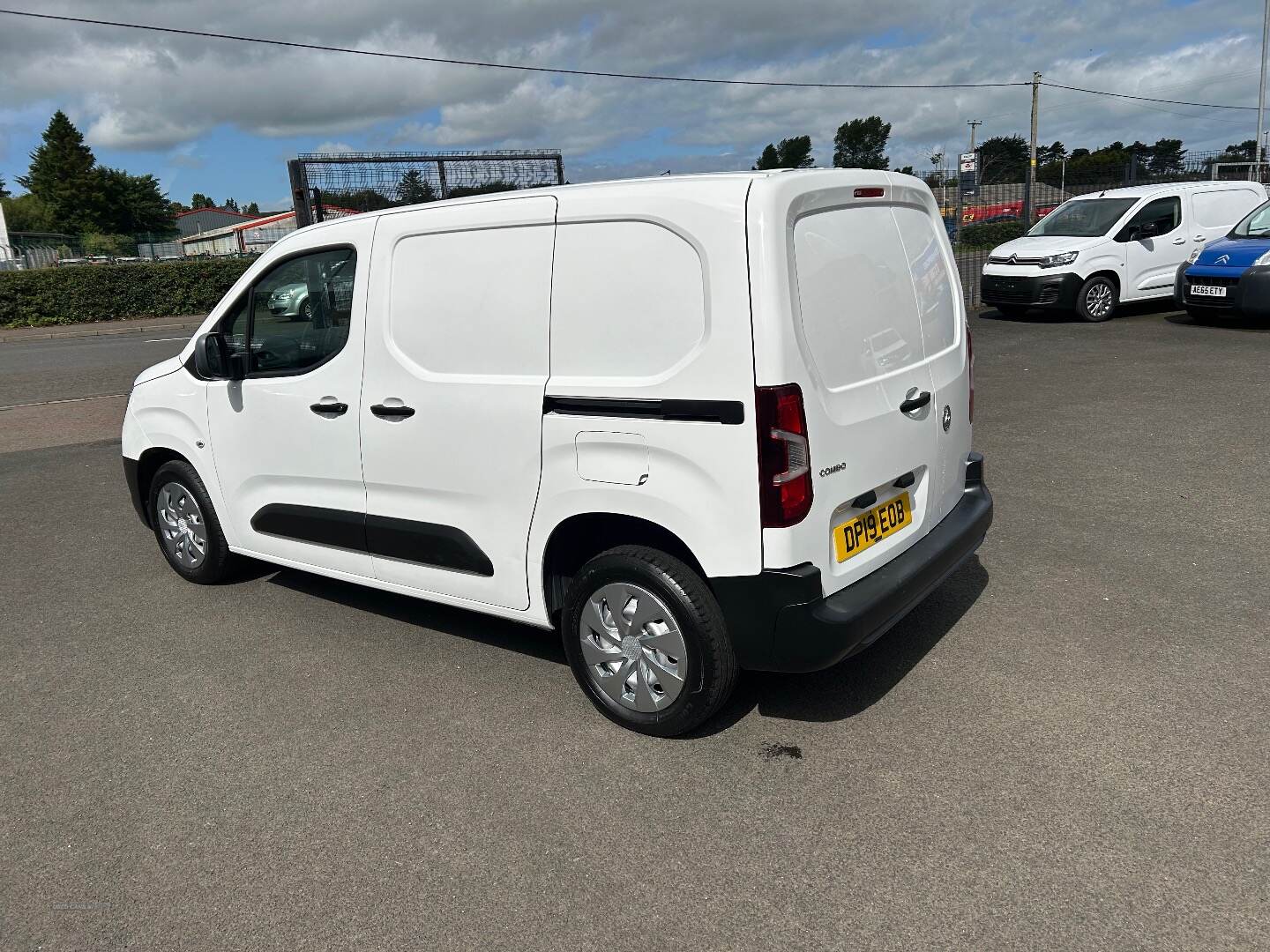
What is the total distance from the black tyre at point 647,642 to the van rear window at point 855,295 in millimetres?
834

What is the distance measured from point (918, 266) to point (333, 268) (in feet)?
7.84

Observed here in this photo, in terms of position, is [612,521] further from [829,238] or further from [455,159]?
[455,159]

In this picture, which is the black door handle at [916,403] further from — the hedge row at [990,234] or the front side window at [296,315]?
the hedge row at [990,234]

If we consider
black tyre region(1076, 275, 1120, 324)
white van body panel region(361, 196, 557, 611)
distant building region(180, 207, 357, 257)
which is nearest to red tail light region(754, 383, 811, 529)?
white van body panel region(361, 196, 557, 611)

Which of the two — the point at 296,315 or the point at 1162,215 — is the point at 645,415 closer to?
the point at 296,315

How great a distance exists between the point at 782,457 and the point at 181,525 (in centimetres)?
367

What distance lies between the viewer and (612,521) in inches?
136

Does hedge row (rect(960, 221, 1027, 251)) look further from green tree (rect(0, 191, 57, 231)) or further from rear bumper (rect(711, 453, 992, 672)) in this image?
green tree (rect(0, 191, 57, 231))

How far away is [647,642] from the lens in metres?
3.42

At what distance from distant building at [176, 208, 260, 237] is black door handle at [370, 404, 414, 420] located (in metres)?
106

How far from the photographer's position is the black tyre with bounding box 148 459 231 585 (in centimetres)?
511

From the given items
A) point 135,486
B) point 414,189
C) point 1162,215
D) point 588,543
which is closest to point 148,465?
point 135,486

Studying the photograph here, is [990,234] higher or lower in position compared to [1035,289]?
higher

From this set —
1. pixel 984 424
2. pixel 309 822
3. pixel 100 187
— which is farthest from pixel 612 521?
pixel 100 187
